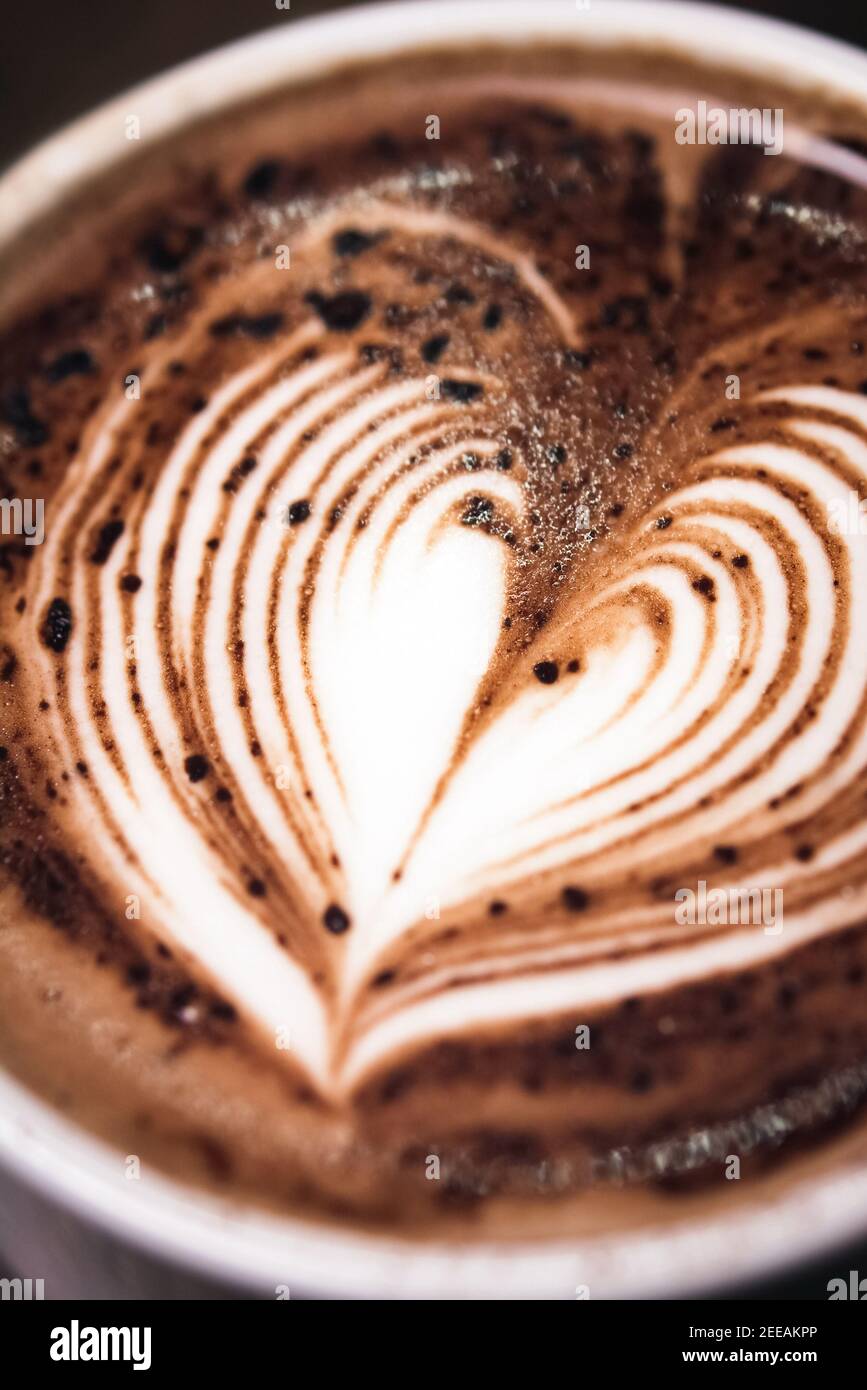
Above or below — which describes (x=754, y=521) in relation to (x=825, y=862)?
above

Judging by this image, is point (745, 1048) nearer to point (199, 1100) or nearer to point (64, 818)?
point (199, 1100)

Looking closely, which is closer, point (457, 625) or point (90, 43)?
point (457, 625)

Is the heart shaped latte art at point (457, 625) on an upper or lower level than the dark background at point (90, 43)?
lower

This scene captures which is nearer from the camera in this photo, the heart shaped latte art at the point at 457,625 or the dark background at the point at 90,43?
the heart shaped latte art at the point at 457,625

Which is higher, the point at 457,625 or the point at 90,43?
the point at 90,43

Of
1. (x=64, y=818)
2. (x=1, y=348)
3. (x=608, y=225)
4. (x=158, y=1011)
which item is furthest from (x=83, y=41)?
(x=158, y=1011)
